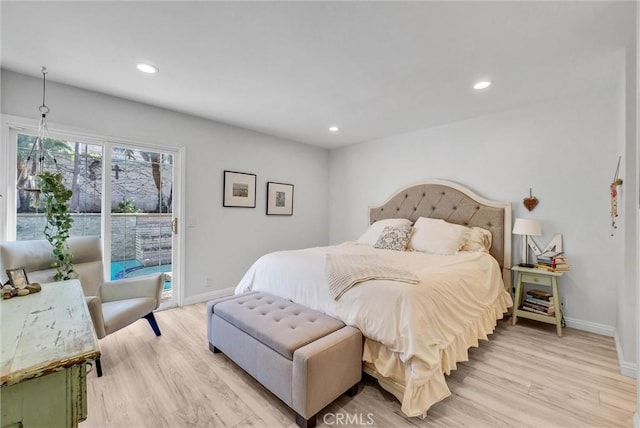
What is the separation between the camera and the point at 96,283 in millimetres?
2354

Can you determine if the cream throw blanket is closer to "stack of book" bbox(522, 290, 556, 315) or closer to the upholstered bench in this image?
the upholstered bench

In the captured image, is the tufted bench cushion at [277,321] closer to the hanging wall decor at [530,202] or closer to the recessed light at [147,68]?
the recessed light at [147,68]

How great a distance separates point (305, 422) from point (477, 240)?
252cm

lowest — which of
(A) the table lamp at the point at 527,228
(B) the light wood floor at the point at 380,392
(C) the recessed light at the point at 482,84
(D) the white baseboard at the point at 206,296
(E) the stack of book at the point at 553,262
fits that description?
(B) the light wood floor at the point at 380,392

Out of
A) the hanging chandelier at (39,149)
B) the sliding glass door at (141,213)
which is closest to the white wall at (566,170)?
the sliding glass door at (141,213)

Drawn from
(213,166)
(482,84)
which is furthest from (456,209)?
(213,166)

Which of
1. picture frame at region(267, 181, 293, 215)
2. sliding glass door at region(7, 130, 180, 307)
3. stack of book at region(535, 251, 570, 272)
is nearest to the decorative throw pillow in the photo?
stack of book at region(535, 251, 570, 272)

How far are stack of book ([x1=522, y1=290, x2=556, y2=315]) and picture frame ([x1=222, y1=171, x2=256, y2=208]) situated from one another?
3.49 metres

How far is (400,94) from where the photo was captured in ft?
8.78

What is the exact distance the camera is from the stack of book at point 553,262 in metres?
2.60

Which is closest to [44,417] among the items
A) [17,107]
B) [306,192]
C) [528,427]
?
[528,427]

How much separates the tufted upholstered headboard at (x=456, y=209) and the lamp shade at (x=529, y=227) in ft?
0.88

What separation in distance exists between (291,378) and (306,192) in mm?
→ 3473

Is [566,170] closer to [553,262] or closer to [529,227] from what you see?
[529,227]
